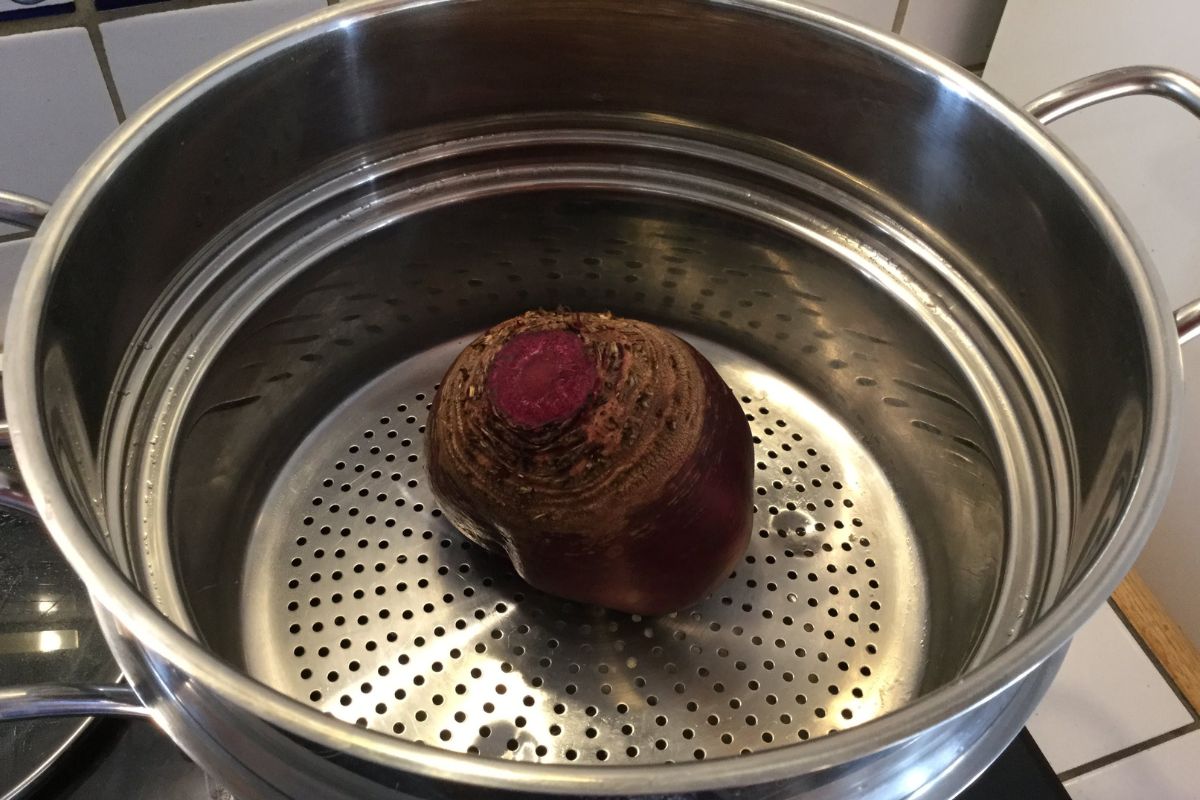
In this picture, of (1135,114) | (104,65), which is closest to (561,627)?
(104,65)

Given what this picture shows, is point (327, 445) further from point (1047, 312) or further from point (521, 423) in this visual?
point (1047, 312)

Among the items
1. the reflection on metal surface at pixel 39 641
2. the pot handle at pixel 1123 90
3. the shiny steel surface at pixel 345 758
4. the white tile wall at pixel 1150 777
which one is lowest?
the white tile wall at pixel 1150 777

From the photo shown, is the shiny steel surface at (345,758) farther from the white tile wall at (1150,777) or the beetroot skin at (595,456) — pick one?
the white tile wall at (1150,777)

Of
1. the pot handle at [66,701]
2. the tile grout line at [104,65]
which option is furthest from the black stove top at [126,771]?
the tile grout line at [104,65]

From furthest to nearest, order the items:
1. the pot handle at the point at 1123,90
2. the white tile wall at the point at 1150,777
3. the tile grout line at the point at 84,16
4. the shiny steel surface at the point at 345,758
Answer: the white tile wall at the point at 1150,777 < the tile grout line at the point at 84,16 < the pot handle at the point at 1123,90 < the shiny steel surface at the point at 345,758

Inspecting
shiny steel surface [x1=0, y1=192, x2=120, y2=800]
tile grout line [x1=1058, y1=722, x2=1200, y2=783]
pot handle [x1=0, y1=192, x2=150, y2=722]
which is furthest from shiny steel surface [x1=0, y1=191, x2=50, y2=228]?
tile grout line [x1=1058, y1=722, x2=1200, y2=783]
